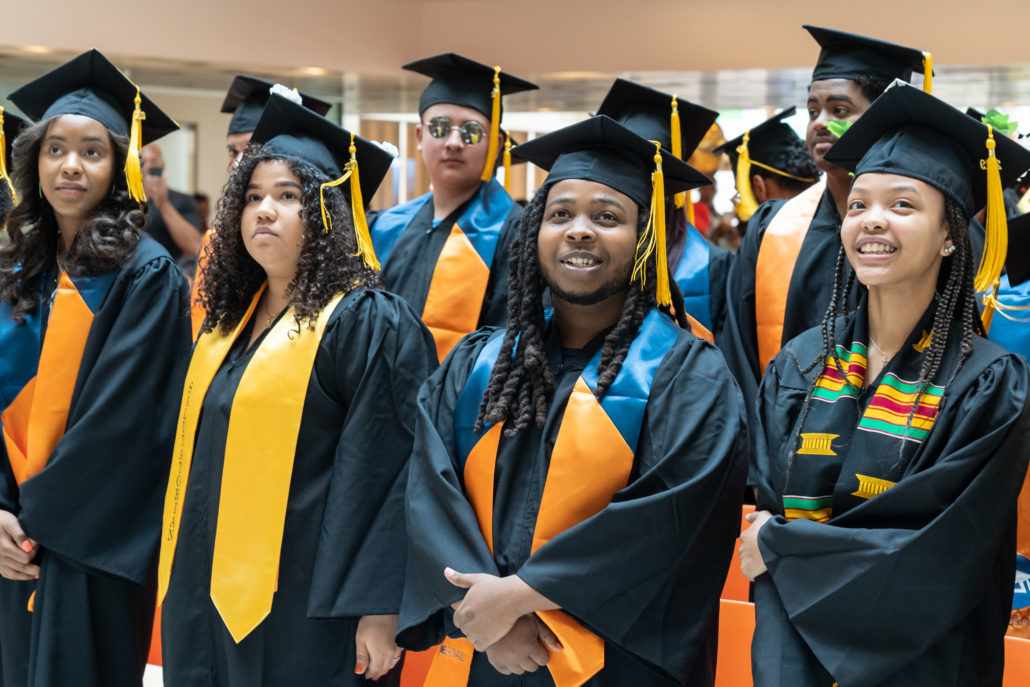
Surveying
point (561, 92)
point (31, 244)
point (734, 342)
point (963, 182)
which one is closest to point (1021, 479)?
point (963, 182)

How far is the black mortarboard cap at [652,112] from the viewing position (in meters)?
3.99

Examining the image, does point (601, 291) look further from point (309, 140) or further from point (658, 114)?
point (658, 114)

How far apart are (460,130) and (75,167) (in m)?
1.50

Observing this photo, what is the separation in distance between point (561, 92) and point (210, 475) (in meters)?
6.06

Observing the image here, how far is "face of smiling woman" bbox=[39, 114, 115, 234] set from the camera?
3.33m

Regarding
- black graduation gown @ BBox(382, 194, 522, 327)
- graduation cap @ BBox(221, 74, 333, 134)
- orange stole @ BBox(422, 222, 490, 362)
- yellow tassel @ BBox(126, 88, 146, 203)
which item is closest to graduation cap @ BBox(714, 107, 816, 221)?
black graduation gown @ BBox(382, 194, 522, 327)

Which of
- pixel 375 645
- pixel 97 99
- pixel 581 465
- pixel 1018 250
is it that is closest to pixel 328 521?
pixel 375 645

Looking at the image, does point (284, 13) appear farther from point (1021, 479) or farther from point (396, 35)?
point (1021, 479)

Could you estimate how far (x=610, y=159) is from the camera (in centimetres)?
271

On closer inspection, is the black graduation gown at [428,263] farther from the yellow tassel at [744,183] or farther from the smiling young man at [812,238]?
the yellow tassel at [744,183]

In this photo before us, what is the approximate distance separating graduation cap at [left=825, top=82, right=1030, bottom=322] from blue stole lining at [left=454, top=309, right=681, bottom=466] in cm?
58

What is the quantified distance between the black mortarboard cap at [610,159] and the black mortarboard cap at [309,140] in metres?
0.55

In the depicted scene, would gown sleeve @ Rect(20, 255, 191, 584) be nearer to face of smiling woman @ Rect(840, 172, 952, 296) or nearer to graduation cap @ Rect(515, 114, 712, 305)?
graduation cap @ Rect(515, 114, 712, 305)

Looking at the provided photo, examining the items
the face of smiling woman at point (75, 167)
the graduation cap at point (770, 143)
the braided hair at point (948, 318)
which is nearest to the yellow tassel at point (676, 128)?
the graduation cap at point (770, 143)
